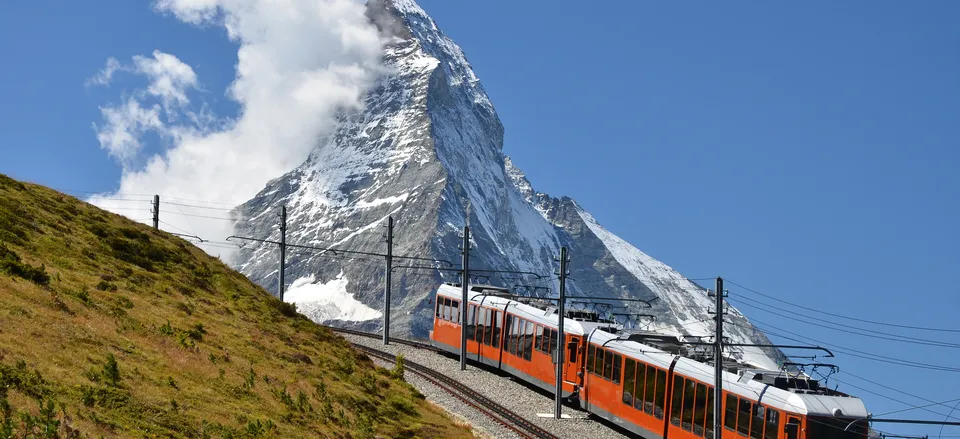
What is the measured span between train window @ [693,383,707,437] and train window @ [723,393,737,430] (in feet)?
3.53

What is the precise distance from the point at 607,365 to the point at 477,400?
6286mm

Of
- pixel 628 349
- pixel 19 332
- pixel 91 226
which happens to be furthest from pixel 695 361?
→ pixel 91 226

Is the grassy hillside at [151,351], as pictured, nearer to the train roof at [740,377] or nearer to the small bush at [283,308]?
the small bush at [283,308]

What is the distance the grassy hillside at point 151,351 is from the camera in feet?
67.6

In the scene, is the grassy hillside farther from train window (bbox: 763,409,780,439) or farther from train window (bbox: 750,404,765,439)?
train window (bbox: 763,409,780,439)

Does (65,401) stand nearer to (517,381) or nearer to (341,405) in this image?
(341,405)

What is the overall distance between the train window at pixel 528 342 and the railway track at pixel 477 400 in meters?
3.33

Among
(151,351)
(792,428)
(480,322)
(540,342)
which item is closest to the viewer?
(151,351)

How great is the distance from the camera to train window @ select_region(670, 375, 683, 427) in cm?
3494

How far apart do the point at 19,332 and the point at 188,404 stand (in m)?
4.31

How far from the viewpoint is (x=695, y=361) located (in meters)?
34.9

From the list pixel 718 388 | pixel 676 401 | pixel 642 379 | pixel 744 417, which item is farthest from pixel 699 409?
pixel 642 379

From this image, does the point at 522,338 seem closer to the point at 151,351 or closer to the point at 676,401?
the point at 676,401

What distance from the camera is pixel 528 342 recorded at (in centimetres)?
4738
